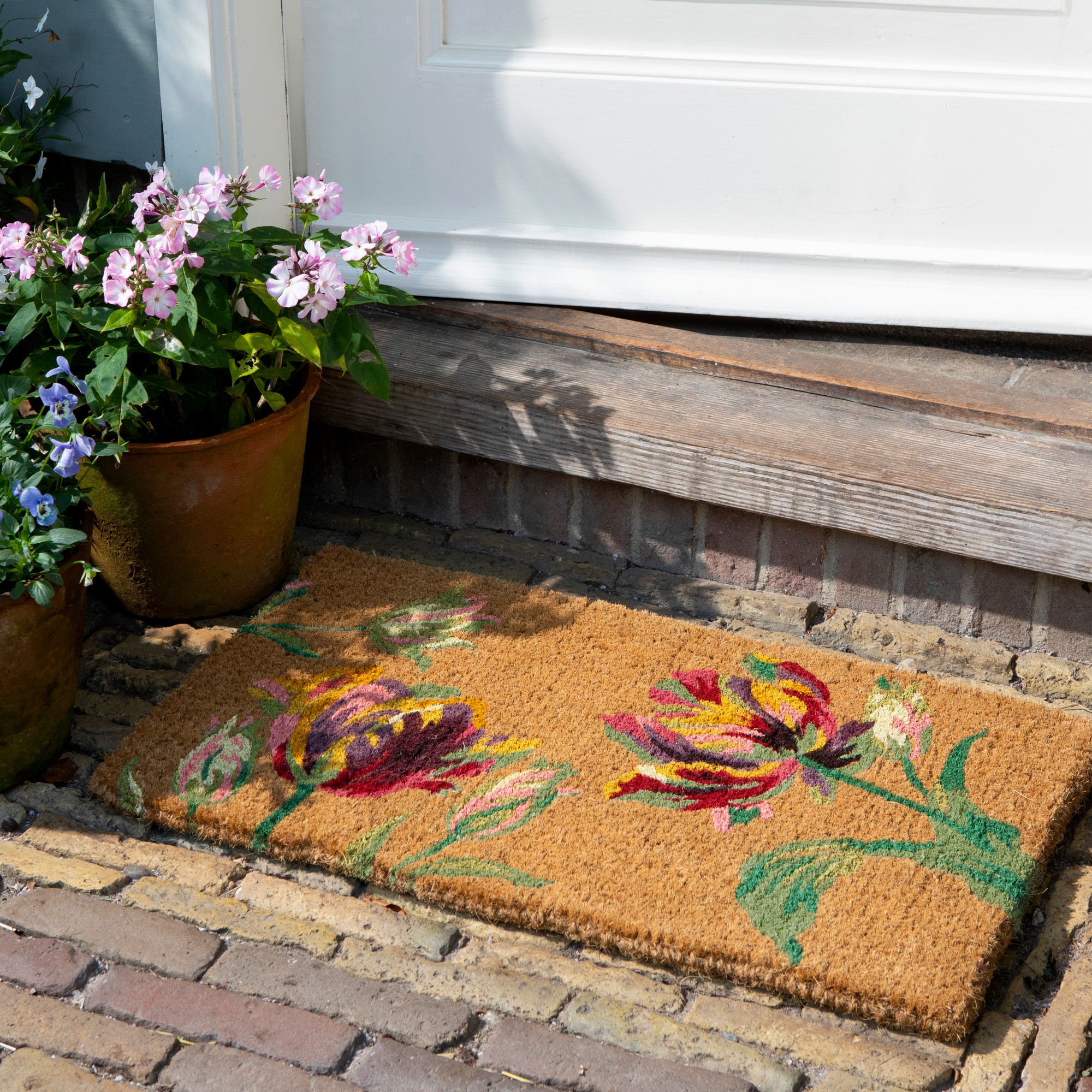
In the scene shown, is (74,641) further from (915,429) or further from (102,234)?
(915,429)

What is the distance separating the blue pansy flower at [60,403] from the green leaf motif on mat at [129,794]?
52cm

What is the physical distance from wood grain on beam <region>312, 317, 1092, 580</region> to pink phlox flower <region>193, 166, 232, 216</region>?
47 centimetres

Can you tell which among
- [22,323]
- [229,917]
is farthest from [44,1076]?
[22,323]

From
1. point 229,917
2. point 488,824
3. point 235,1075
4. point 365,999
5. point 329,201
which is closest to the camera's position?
point 235,1075

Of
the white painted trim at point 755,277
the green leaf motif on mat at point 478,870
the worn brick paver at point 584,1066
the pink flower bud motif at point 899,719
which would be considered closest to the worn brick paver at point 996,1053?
the worn brick paver at point 584,1066

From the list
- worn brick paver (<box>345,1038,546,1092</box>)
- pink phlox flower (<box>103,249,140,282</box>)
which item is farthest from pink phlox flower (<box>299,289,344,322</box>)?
worn brick paver (<box>345,1038,546,1092</box>)

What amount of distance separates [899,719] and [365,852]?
0.84 m

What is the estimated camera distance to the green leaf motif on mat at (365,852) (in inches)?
64.8

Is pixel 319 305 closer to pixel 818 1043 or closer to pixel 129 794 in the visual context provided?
pixel 129 794

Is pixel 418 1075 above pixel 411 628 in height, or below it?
below

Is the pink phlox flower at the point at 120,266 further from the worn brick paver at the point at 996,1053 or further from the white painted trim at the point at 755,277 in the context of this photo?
the worn brick paver at the point at 996,1053

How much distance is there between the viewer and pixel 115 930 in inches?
61.7

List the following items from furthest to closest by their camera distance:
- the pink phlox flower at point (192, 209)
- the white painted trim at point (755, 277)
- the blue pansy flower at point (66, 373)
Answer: the white painted trim at point (755, 277)
the pink phlox flower at point (192, 209)
the blue pansy flower at point (66, 373)

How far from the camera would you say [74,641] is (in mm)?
1822
